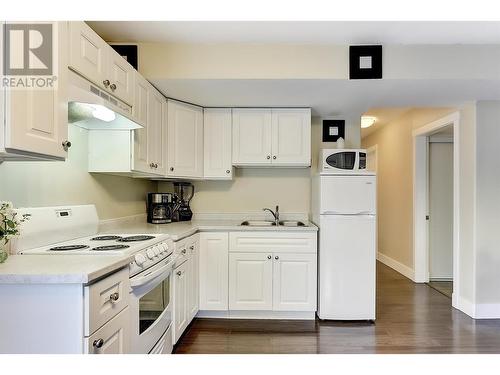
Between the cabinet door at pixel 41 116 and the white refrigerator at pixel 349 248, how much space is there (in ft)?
6.95

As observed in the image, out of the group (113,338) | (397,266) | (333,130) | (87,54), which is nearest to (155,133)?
(87,54)

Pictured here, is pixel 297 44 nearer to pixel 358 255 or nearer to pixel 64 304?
pixel 358 255

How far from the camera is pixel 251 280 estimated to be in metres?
2.88

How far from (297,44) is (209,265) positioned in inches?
79.4

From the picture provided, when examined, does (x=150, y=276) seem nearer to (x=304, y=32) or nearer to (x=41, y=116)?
(x=41, y=116)

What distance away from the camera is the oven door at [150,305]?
5.15ft

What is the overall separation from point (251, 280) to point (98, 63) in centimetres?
211

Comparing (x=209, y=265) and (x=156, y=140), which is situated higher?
(x=156, y=140)

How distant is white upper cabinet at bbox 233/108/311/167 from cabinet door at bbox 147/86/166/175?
76cm

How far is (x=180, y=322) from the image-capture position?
7.78ft

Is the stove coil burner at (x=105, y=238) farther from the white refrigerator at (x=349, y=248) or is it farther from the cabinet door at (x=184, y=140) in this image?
the white refrigerator at (x=349, y=248)

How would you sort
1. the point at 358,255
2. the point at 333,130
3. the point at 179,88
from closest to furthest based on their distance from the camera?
the point at 179,88, the point at 358,255, the point at 333,130
